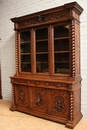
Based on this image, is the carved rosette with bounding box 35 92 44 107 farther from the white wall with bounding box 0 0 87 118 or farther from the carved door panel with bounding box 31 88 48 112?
the white wall with bounding box 0 0 87 118

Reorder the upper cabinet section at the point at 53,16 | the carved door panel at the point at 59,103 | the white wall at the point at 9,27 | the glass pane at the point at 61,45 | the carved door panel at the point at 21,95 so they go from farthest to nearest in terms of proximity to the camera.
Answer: the white wall at the point at 9,27, the carved door panel at the point at 21,95, the glass pane at the point at 61,45, the carved door panel at the point at 59,103, the upper cabinet section at the point at 53,16

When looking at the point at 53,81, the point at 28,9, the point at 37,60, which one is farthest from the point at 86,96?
the point at 28,9

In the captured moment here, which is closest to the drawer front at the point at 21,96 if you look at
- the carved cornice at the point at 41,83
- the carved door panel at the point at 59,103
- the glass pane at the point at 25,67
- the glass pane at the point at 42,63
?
the carved cornice at the point at 41,83

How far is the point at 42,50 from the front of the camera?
2.88 metres

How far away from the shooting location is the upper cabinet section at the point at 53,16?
2.36 meters

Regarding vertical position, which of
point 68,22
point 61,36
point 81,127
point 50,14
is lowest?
point 81,127

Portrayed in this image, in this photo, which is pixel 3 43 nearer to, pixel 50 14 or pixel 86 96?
pixel 50 14

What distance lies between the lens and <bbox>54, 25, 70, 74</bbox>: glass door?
8.43 ft

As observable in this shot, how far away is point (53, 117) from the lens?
2.60 meters

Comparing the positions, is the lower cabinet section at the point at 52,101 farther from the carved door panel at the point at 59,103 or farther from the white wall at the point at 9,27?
the white wall at the point at 9,27

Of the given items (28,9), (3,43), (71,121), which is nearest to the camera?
(71,121)

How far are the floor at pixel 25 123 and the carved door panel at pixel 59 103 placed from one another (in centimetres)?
21

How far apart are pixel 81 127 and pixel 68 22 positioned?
1886mm

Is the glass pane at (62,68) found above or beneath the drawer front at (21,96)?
above
